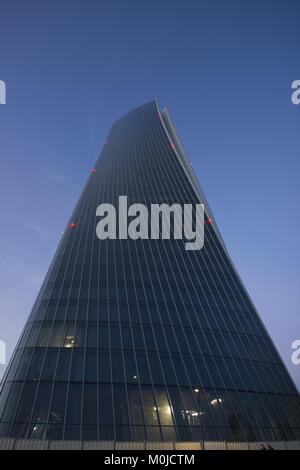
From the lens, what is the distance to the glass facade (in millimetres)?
27078

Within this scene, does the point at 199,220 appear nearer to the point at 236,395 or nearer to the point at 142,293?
the point at 142,293

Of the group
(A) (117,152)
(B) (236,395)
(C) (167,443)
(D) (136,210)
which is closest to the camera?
(C) (167,443)

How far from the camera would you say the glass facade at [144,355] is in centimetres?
2708

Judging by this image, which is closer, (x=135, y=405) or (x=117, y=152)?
(x=135, y=405)

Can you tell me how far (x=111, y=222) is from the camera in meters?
59.0

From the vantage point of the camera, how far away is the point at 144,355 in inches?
1324

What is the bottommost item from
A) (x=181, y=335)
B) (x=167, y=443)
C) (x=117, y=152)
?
(x=167, y=443)

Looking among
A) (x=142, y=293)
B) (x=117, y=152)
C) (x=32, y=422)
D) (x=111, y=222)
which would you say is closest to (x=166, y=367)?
(x=142, y=293)

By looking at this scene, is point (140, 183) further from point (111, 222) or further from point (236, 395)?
point (236, 395)

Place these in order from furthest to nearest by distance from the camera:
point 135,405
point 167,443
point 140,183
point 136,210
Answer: point 140,183, point 136,210, point 135,405, point 167,443

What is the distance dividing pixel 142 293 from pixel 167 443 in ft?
68.3

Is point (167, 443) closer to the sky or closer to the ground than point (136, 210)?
closer to the ground

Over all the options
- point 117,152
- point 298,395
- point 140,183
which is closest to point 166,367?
point 298,395

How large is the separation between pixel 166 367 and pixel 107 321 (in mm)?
10033
